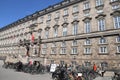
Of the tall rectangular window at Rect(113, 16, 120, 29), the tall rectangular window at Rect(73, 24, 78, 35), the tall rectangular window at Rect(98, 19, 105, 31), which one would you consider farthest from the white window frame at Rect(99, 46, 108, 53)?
the tall rectangular window at Rect(73, 24, 78, 35)

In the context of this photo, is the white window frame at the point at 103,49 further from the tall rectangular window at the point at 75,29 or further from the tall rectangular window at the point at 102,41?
the tall rectangular window at the point at 75,29

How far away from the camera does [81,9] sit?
31.3m

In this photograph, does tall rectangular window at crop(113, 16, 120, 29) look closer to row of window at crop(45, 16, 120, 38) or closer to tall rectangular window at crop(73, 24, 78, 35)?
row of window at crop(45, 16, 120, 38)

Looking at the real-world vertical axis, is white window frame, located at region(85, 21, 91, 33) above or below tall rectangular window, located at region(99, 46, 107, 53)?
above

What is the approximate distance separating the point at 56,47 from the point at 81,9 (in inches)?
444

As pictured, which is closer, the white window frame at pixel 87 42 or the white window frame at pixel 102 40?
the white window frame at pixel 102 40

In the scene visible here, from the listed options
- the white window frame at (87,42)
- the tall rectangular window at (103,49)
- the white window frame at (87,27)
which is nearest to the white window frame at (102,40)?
the tall rectangular window at (103,49)

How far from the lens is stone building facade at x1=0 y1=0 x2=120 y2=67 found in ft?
82.4

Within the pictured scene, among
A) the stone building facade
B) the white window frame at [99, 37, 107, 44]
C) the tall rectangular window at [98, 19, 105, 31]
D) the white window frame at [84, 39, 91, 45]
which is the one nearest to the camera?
the stone building facade

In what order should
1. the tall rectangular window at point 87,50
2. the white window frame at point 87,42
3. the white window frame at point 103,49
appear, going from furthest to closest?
the white window frame at point 87,42 < the tall rectangular window at point 87,50 < the white window frame at point 103,49

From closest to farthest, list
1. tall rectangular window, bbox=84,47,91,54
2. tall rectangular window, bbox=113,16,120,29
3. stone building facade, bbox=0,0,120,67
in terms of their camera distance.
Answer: tall rectangular window, bbox=113,16,120,29 → stone building facade, bbox=0,0,120,67 → tall rectangular window, bbox=84,47,91,54

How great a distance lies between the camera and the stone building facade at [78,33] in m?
25.1

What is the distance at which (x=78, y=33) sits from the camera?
30.5 metres

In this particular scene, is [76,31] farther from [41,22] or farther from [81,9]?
[41,22]
